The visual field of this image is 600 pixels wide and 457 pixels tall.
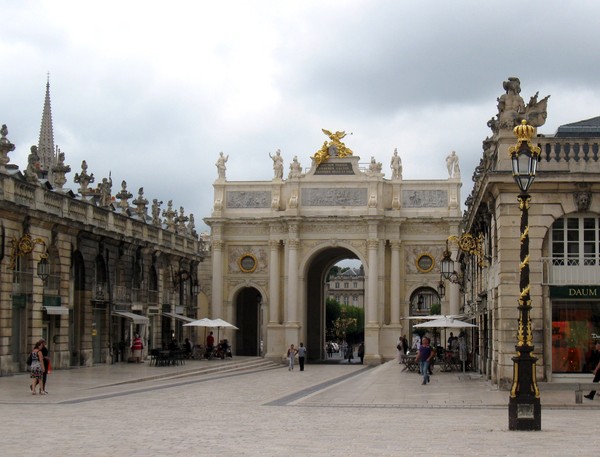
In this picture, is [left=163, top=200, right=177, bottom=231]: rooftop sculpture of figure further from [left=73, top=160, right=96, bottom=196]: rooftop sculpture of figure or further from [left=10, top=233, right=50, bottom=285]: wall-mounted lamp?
[left=10, top=233, right=50, bottom=285]: wall-mounted lamp

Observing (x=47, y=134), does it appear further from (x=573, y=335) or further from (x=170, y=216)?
(x=573, y=335)

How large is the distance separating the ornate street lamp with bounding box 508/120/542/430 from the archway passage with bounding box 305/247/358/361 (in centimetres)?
5192

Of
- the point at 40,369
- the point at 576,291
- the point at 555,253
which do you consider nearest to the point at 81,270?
the point at 40,369

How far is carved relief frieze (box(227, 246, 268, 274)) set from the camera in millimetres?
68062

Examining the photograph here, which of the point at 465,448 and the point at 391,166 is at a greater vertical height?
the point at 391,166

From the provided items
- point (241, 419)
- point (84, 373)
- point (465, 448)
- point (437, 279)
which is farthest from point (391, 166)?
point (465, 448)

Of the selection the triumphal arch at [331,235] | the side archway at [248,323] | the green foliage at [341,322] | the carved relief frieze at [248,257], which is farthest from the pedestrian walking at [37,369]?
the green foliage at [341,322]

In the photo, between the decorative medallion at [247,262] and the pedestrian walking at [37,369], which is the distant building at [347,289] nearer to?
the decorative medallion at [247,262]

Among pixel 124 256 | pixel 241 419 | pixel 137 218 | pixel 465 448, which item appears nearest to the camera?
pixel 465 448

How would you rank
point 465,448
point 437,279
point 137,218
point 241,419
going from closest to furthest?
point 465,448, point 241,419, point 137,218, point 437,279

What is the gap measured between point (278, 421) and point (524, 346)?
467 cm

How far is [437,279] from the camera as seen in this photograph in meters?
65.9

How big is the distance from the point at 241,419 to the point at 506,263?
966 centimetres

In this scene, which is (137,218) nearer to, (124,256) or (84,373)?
(124,256)
